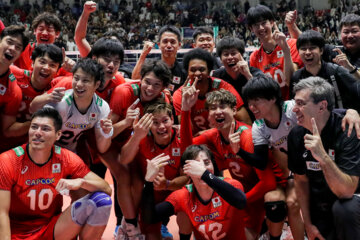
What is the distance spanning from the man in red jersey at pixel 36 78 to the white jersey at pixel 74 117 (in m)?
0.39

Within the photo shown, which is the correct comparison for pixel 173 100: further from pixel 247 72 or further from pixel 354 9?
pixel 354 9

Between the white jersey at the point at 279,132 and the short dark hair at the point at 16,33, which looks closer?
the white jersey at the point at 279,132

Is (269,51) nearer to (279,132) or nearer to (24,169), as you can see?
(279,132)

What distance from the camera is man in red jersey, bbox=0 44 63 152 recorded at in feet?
15.0

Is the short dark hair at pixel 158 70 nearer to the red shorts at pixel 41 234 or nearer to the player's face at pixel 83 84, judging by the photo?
the player's face at pixel 83 84

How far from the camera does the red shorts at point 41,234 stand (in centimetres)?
377

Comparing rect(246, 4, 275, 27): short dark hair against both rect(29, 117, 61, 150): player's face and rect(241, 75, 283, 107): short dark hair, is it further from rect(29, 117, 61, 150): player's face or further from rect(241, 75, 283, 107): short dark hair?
rect(29, 117, 61, 150): player's face

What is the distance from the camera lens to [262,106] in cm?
427

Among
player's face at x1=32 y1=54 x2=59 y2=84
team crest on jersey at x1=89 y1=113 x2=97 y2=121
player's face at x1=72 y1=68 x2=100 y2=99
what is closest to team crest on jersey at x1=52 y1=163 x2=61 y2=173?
team crest on jersey at x1=89 y1=113 x2=97 y2=121

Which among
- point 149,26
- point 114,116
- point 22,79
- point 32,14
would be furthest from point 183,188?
point 32,14

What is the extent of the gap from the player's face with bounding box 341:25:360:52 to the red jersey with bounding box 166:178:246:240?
8.18ft

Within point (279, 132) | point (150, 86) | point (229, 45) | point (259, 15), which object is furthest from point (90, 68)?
point (259, 15)

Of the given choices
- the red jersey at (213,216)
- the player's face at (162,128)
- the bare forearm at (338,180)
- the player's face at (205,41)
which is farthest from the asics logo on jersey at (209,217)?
the player's face at (205,41)

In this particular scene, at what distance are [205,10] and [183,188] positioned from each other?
862 inches
